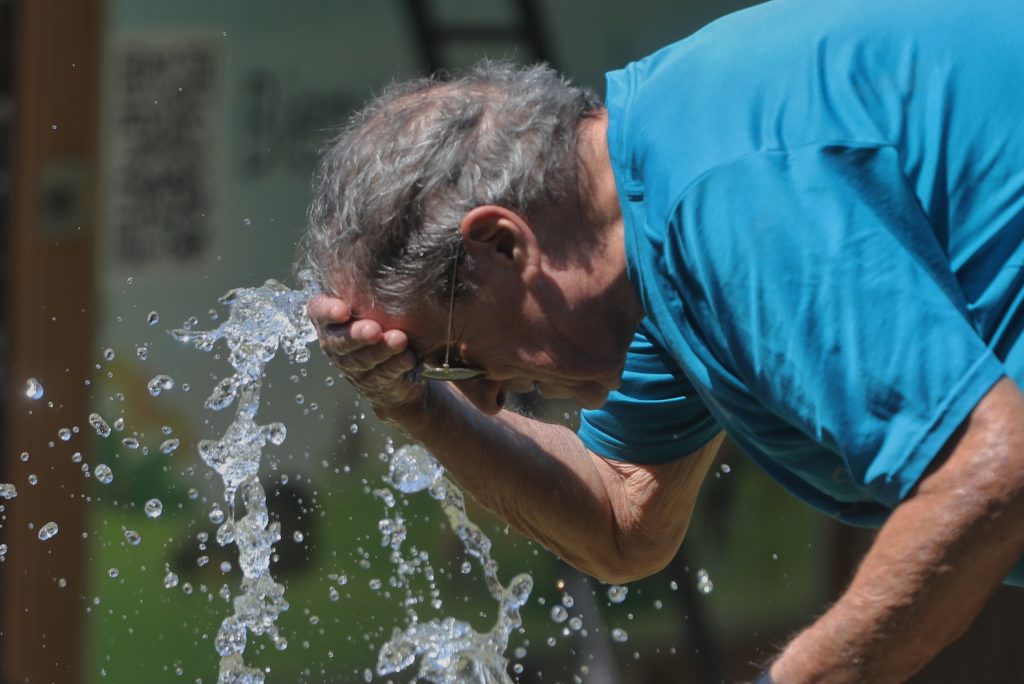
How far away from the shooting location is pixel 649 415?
7.91 ft

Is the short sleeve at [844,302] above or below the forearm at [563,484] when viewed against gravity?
above

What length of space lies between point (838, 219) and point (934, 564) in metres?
0.36

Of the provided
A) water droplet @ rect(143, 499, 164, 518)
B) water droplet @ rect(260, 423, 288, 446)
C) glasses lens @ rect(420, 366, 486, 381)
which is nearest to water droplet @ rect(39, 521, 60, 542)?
water droplet @ rect(143, 499, 164, 518)

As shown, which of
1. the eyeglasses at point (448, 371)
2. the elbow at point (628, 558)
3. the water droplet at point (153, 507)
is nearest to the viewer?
the eyeglasses at point (448, 371)

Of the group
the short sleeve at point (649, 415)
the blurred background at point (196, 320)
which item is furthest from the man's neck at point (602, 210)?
the blurred background at point (196, 320)

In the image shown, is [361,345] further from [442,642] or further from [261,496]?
[442,642]

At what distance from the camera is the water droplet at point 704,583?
498 centimetres

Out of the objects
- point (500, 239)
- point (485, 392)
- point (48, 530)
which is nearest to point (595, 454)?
point (485, 392)

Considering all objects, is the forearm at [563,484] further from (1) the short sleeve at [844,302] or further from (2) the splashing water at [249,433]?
(1) the short sleeve at [844,302]

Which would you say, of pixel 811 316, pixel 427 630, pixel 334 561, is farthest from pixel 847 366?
pixel 334 561

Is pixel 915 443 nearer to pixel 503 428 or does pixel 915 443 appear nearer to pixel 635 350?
pixel 635 350

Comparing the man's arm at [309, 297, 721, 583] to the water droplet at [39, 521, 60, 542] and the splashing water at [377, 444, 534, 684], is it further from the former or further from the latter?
the water droplet at [39, 521, 60, 542]

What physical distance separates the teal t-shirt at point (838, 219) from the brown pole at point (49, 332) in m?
3.22

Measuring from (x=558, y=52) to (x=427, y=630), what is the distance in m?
2.33
